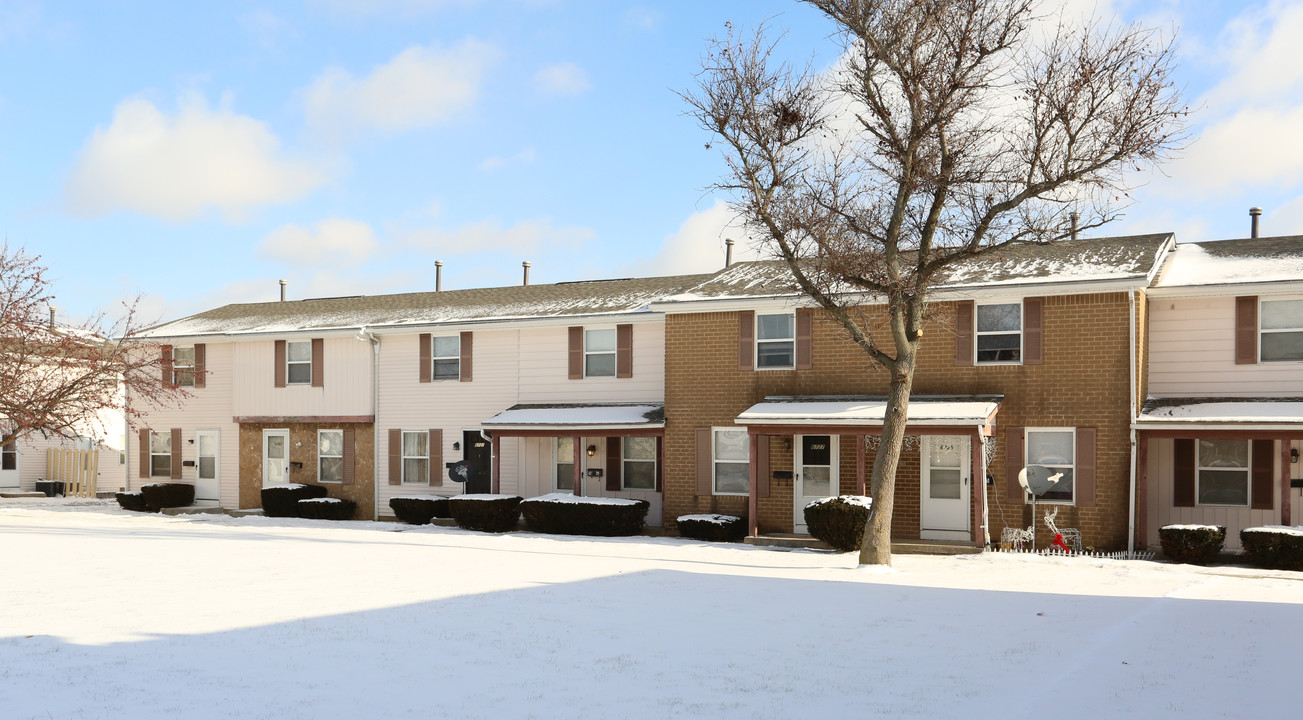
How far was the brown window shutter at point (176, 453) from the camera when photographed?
98.3 ft

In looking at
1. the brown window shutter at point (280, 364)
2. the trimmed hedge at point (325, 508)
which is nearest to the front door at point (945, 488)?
the trimmed hedge at point (325, 508)

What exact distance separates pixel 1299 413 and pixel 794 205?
9.05 metres

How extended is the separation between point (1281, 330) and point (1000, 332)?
468 centimetres

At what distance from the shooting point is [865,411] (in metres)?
20.0

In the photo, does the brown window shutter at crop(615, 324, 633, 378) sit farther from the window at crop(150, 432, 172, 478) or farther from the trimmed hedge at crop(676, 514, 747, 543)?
the window at crop(150, 432, 172, 478)

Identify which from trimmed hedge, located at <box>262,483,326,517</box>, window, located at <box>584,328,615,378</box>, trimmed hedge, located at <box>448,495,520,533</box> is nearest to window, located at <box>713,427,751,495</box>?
window, located at <box>584,328,615,378</box>

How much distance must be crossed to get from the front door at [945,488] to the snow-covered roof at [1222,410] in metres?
3.26

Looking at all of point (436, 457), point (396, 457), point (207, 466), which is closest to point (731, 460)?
point (436, 457)

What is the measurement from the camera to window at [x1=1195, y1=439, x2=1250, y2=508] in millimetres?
19219

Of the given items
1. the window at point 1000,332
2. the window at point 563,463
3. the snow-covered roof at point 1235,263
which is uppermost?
the snow-covered roof at point 1235,263

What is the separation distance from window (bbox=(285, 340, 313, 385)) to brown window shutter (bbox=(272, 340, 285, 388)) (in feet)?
0.26

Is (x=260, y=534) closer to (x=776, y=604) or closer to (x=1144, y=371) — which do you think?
(x=776, y=604)

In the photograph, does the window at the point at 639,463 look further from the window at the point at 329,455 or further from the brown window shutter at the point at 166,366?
the brown window shutter at the point at 166,366

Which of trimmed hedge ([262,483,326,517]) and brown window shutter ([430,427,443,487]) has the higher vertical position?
brown window shutter ([430,427,443,487])
